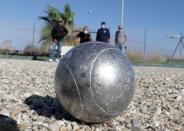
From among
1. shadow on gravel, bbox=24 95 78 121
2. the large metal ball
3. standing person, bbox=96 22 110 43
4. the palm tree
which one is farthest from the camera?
the palm tree

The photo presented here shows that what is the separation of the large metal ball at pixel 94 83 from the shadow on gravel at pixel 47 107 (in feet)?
1.91

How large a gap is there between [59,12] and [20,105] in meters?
38.6

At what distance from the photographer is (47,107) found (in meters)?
7.44

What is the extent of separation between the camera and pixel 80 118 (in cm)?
634

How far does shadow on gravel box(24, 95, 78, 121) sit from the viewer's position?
6904 mm

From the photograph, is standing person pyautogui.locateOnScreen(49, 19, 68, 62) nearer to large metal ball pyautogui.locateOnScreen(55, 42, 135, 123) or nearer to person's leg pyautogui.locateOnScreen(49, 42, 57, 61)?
person's leg pyautogui.locateOnScreen(49, 42, 57, 61)

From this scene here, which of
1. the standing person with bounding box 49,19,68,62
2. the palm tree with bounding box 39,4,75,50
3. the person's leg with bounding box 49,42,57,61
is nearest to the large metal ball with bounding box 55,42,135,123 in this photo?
the standing person with bounding box 49,19,68,62

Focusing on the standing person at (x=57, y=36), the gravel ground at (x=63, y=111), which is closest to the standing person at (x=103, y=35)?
the standing person at (x=57, y=36)

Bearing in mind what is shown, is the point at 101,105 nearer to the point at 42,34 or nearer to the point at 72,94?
the point at 72,94

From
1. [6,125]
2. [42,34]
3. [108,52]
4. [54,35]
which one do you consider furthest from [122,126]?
[42,34]

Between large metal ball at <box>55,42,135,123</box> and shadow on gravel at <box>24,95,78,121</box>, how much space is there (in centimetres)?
58

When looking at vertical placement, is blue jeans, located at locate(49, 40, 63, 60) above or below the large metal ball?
below

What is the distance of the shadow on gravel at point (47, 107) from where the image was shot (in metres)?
6.90

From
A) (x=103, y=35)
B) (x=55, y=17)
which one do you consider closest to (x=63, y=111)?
(x=103, y=35)
